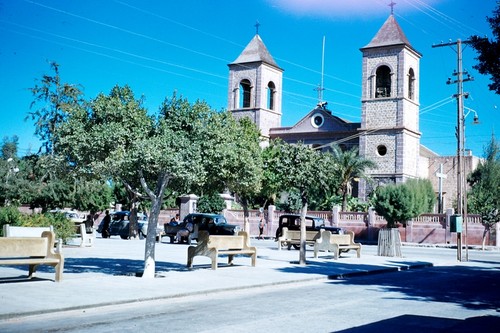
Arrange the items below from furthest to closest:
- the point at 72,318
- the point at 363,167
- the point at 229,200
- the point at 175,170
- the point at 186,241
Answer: the point at 229,200, the point at 363,167, the point at 186,241, the point at 175,170, the point at 72,318

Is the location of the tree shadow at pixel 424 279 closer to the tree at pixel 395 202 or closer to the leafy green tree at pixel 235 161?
the leafy green tree at pixel 235 161

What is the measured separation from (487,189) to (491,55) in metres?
34.3

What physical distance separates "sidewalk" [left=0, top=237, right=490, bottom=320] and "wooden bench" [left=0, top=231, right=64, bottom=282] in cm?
39

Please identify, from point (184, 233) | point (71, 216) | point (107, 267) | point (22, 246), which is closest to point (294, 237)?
point (184, 233)

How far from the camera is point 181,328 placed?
8227 mm

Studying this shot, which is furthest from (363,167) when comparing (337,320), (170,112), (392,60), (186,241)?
(337,320)

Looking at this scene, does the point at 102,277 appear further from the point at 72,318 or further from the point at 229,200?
the point at 229,200

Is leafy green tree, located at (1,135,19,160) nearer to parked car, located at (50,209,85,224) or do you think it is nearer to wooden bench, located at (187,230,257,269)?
parked car, located at (50,209,85,224)

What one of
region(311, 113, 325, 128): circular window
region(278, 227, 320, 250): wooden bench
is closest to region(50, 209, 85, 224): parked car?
region(278, 227, 320, 250): wooden bench

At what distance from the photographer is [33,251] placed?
12.6 metres

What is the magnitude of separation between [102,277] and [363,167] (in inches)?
1517

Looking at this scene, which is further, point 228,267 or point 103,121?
point 228,267

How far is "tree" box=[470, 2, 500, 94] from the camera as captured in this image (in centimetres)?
1447

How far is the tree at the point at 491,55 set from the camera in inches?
570
